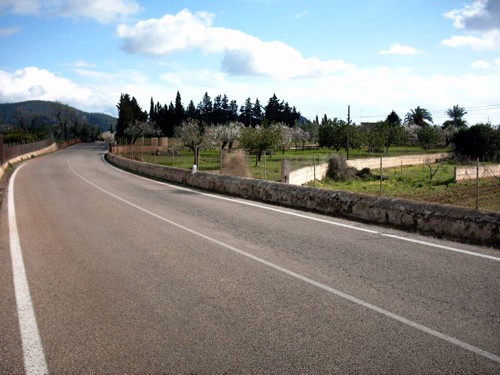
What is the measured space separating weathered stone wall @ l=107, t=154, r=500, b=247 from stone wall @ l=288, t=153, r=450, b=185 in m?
5.64

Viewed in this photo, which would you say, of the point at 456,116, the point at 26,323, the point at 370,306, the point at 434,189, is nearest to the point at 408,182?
the point at 434,189

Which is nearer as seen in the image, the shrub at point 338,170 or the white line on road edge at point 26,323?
the white line on road edge at point 26,323

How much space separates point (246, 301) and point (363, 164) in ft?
141

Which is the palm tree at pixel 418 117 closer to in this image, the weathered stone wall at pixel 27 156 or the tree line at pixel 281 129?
the tree line at pixel 281 129

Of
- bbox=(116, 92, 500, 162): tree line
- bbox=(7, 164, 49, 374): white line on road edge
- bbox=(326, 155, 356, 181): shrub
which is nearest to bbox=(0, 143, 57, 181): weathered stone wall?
bbox=(116, 92, 500, 162): tree line

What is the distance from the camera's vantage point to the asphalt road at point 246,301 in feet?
12.5

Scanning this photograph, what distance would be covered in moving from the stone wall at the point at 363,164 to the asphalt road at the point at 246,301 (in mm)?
12572

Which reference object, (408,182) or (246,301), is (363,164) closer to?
(408,182)

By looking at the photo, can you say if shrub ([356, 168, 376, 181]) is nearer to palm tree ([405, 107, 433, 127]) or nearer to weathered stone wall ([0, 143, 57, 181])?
weathered stone wall ([0, 143, 57, 181])

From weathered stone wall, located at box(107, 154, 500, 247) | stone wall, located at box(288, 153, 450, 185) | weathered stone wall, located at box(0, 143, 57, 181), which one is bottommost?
stone wall, located at box(288, 153, 450, 185)

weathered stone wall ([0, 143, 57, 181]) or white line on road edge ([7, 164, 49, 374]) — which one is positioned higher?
weathered stone wall ([0, 143, 57, 181])

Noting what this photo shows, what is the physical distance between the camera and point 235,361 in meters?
3.75

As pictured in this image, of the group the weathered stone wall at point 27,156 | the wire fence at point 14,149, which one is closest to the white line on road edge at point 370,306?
the weathered stone wall at point 27,156

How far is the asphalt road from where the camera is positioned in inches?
150
